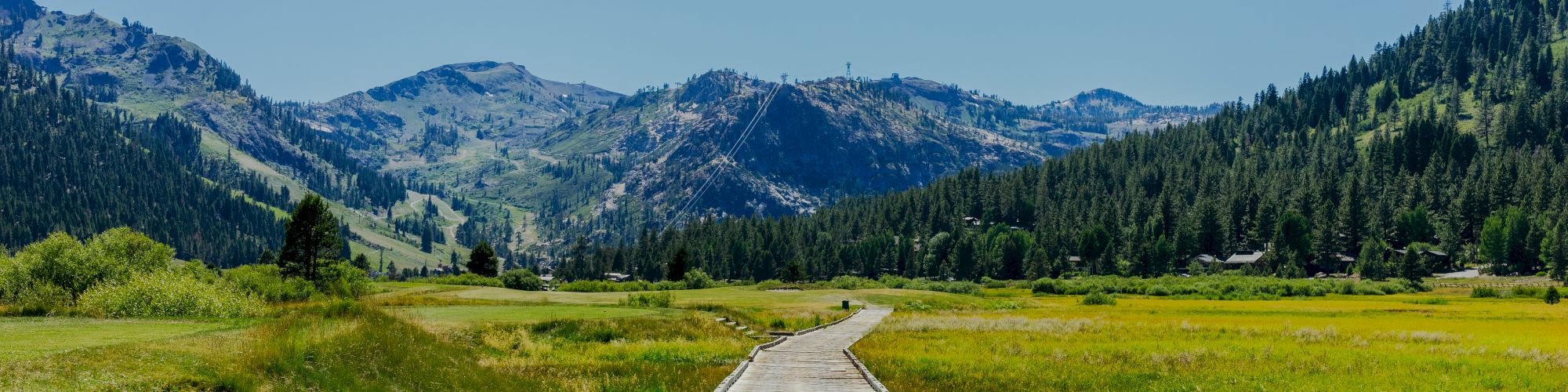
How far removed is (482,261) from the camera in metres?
155

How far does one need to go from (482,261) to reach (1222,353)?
5208 inches

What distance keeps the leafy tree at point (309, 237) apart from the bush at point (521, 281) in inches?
1420

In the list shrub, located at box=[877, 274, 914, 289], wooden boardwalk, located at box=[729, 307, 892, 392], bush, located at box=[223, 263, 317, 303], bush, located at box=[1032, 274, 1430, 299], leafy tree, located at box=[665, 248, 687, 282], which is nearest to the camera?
wooden boardwalk, located at box=[729, 307, 892, 392]

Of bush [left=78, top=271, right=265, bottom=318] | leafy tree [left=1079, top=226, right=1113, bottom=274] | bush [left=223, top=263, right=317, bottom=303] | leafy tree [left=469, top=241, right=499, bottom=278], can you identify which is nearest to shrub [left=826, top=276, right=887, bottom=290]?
leafy tree [left=1079, top=226, right=1113, bottom=274]

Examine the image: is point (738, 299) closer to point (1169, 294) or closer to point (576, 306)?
point (576, 306)

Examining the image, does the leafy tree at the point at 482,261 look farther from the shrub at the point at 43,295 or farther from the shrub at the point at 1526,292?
the shrub at the point at 1526,292

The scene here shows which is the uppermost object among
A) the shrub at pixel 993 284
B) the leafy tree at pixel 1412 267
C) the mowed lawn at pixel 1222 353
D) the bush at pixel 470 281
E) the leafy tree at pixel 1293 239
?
the leafy tree at pixel 1293 239

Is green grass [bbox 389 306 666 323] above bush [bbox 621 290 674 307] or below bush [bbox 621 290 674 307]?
above

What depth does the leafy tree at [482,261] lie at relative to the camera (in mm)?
154500

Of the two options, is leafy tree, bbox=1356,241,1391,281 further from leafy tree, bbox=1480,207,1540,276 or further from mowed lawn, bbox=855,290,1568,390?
mowed lawn, bbox=855,290,1568,390

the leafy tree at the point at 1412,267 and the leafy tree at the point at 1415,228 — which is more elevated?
the leafy tree at the point at 1415,228

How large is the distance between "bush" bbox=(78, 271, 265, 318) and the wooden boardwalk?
28151 mm

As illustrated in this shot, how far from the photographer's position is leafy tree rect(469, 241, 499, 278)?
154500mm

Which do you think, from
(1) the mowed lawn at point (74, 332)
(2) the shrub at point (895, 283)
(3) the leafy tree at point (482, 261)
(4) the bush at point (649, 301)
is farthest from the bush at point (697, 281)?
(1) the mowed lawn at point (74, 332)
